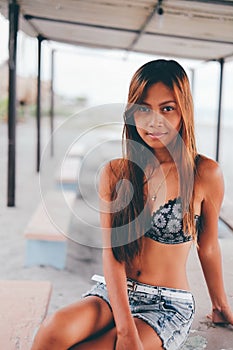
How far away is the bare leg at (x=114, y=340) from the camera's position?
1193 mm

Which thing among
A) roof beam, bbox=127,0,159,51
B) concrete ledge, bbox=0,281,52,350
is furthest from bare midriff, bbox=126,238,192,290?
roof beam, bbox=127,0,159,51

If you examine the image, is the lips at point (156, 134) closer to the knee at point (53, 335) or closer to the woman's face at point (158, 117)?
the woman's face at point (158, 117)

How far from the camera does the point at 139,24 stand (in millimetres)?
4230

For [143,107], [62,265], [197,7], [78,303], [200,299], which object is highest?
[197,7]

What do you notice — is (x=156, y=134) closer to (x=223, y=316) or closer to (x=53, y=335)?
(x=53, y=335)

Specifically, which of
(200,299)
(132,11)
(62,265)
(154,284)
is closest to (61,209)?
(62,265)

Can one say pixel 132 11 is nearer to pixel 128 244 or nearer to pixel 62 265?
pixel 62 265

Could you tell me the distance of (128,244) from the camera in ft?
4.33

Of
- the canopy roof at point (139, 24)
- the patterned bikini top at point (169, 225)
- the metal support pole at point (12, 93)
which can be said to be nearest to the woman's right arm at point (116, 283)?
the patterned bikini top at point (169, 225)

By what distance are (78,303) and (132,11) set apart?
2.96m

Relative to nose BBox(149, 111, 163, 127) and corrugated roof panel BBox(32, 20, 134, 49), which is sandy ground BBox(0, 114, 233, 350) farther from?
corrugated roof panel BBox(32, 20, 134, 49)

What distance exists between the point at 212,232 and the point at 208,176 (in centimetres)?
18

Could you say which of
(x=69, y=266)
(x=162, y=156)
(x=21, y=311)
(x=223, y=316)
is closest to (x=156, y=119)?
(x=162, y=156)

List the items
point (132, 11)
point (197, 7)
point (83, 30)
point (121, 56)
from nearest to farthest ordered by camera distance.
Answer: point (197, 7), point (132, 11), point (83, 30), point (121, 56)
